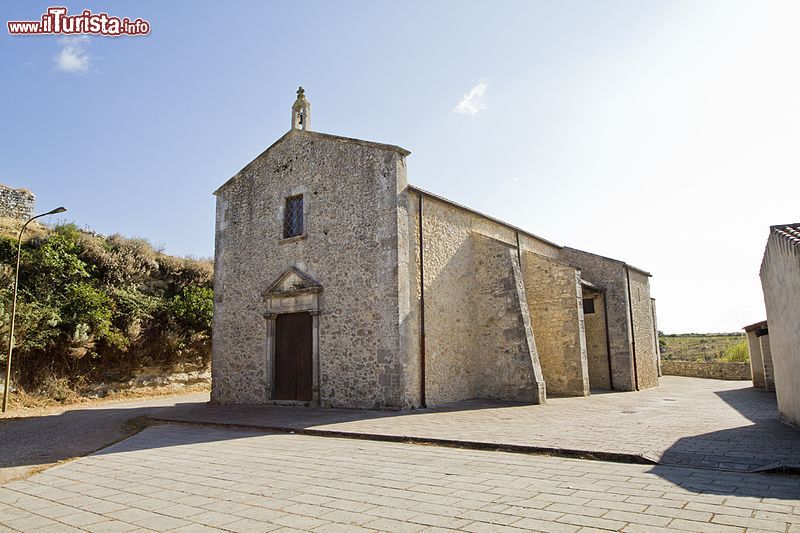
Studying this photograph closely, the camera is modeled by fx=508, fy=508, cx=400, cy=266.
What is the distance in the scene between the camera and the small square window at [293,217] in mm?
14695

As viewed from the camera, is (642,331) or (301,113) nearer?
(301,113)

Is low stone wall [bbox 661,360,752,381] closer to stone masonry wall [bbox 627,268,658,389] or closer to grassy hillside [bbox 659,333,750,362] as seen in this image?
grassy hillside [bbox 659,333,750,362]

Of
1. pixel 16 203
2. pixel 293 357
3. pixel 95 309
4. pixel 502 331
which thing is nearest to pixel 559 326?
pixel 502 331

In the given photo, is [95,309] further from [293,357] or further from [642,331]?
[642,331]

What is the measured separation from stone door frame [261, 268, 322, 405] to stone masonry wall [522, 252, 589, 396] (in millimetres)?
7042

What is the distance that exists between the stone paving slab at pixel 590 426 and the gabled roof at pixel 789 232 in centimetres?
275

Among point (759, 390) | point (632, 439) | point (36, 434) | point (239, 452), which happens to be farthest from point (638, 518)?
point (759, 390)

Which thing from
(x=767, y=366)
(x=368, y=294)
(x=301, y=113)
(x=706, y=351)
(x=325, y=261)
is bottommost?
(x=767, y=366)

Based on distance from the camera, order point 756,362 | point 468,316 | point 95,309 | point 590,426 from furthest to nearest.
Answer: point 756,362, point 95,309, point 468,316, point 590,426

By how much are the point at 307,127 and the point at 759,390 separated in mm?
17707

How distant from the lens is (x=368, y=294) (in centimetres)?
1276

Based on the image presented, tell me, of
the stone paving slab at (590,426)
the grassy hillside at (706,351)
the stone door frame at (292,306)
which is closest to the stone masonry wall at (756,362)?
the stone paving slab at (590,426)

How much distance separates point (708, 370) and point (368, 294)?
22130mm

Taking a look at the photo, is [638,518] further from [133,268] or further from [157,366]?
[133,268]
